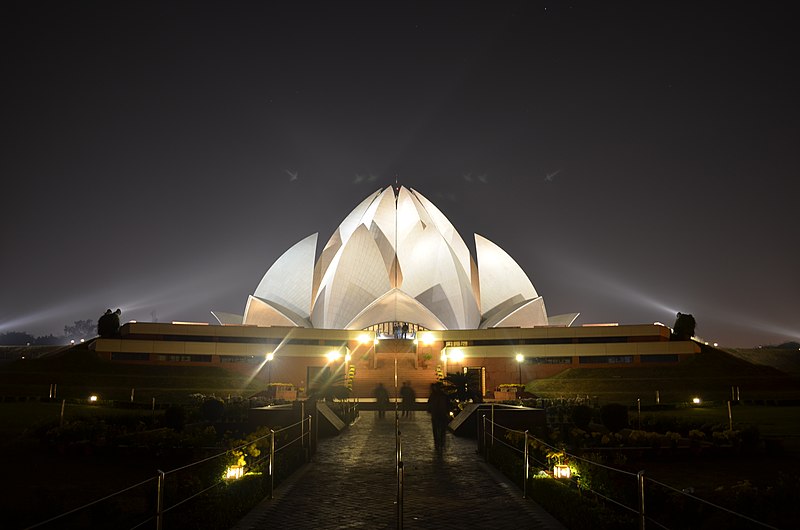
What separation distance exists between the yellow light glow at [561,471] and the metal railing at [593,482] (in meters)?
0.09

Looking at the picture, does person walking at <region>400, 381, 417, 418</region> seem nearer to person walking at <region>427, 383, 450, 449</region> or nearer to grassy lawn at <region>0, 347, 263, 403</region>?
person walking at <region>427, 383, 450, 449</region>

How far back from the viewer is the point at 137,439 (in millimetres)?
12898

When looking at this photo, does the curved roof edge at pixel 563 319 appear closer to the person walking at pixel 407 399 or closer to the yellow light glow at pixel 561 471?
the person walking at pixel 407 399

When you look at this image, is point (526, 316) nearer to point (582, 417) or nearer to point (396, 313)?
point (396, 313)

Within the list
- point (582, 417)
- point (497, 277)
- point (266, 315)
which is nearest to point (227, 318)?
point (266, 315)

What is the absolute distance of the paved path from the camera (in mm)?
6637

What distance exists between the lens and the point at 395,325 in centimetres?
4731

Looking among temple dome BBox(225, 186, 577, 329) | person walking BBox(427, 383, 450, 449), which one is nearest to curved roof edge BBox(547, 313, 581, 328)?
temple dome BBox(225, 186, 577, 329)

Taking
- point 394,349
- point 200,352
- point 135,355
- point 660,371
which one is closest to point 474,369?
point 394,349

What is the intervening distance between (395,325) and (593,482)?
130 ft

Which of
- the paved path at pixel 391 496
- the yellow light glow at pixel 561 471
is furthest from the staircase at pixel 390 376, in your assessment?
the yellow light glow at pixel 561 471

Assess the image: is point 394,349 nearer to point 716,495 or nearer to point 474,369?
point 474,369

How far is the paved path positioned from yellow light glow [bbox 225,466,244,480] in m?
0.56

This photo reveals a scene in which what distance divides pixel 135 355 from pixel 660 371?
30.7m
